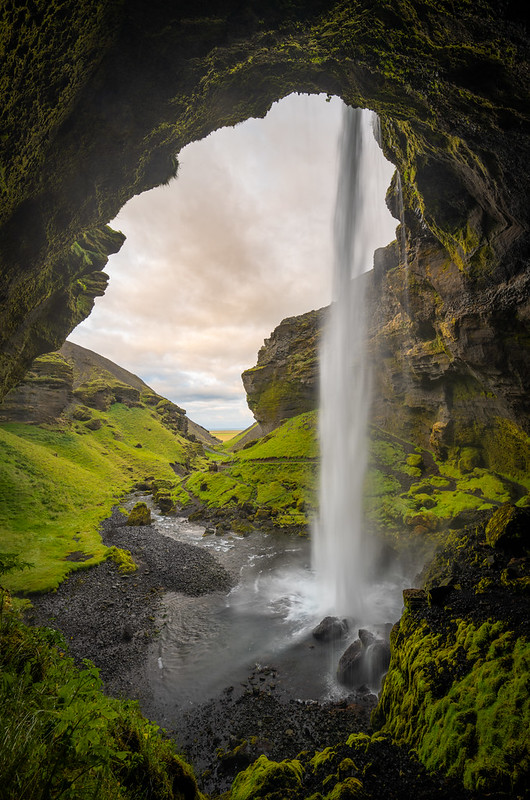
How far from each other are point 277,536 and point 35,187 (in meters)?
32.9

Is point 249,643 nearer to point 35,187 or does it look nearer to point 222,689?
point 222,689

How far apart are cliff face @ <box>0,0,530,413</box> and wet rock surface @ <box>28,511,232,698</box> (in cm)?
1684

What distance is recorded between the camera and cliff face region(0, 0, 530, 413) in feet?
29.6

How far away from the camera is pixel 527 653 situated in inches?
289

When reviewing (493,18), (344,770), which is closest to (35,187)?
(493,18)

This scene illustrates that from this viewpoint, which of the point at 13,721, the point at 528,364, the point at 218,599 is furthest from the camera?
the point at 528,364

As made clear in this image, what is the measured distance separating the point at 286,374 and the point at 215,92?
56.7m

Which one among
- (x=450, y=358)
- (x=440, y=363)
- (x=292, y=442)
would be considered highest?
(x=440, y=363)

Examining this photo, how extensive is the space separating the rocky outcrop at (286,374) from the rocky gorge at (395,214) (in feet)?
124

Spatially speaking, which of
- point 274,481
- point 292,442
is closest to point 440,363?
point 274,481

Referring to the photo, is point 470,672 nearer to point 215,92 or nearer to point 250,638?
point 250,638

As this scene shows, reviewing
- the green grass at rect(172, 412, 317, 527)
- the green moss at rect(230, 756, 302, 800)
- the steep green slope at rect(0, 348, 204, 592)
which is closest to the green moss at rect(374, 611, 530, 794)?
the green moss at rect(230, 756, 302, 800)

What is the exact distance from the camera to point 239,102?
15211 mm

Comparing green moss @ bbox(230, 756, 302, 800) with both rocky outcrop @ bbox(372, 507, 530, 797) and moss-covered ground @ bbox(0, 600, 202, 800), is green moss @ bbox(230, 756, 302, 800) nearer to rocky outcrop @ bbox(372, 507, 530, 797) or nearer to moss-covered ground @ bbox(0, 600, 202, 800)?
moss-covered ground @ bbox(0, 600, 202, 800)
